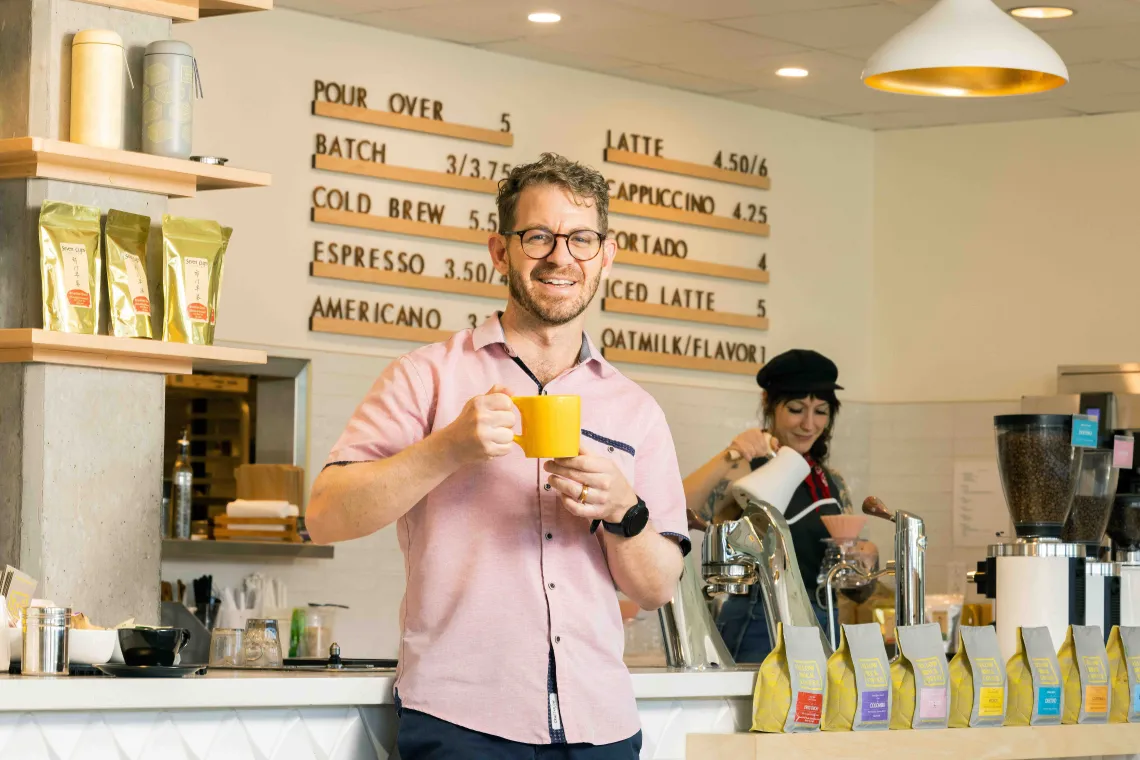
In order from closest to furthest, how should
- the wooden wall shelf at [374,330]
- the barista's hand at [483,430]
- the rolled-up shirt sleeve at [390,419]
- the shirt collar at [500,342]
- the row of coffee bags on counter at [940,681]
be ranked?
1. the barista's hand at [483,430]
2. the rolled-up shirt sleeve at [390,419]
3. the shirt collar at [500,342]
4. the row of coffee bags on counter at [940,681]
5. the wooden wall shelf at [374,330]

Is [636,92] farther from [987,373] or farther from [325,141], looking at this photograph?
[987,373]

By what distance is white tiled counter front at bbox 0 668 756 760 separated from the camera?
2.34 meters

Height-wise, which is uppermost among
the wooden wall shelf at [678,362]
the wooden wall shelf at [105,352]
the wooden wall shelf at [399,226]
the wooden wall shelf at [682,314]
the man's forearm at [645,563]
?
the wooden wall shelf at [399,226]

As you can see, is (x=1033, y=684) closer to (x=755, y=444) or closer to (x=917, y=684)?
(x=917, y=684)

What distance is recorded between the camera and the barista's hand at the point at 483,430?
2277 millimetres

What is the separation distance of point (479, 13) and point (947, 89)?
2.43 meters

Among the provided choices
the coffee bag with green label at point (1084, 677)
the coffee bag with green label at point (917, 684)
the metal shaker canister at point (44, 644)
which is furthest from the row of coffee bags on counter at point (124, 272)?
the coffee bag with green label at point (1084, 677)

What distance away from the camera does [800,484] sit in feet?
15.5

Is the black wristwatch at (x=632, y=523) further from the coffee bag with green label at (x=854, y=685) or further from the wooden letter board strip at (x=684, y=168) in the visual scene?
the wooden letter board strip at (x=684, y=168)

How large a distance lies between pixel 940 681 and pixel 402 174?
3.54 metres

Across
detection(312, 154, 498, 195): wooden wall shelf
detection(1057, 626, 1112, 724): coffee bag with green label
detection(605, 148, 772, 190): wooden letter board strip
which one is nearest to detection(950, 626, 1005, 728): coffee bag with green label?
detection(1057, 626, 1112, 724): coffee bag with green label

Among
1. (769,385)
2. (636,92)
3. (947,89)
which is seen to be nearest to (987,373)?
(636,92)

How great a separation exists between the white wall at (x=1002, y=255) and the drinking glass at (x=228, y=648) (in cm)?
493

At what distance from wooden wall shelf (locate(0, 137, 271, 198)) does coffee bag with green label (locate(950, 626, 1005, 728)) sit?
1.65m
